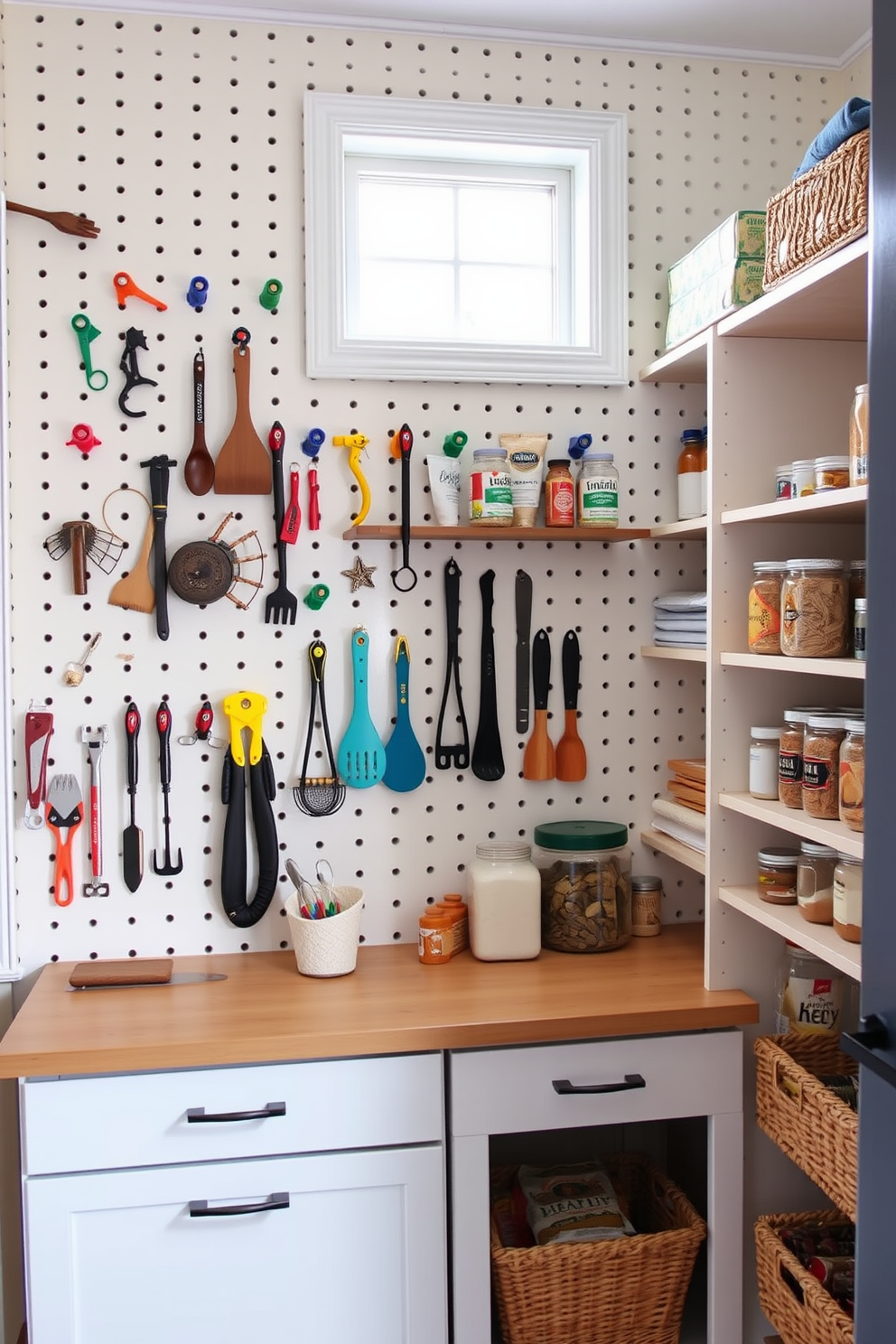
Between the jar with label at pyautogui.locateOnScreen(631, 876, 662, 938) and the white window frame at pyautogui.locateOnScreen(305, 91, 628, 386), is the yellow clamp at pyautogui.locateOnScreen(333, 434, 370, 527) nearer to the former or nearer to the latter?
the white window frame at pyautogui.locateOnScreen(305, 91, 628, 386)

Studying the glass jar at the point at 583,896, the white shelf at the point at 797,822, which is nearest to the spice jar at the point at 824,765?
the white shelf at the point at 797,822

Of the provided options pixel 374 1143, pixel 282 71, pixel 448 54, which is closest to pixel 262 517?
pixel 282 71

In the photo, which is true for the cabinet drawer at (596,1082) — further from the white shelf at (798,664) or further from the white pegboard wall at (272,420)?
the white shelf at (798,664)

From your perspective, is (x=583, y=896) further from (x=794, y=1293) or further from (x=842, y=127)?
(x=842, y=127)

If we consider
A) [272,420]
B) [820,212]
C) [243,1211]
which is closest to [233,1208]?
[243,1211]

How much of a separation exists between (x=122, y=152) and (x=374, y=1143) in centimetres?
188

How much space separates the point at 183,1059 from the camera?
1646 millimetres

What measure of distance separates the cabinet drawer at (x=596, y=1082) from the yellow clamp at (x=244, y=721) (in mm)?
716

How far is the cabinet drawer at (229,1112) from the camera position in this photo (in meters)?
1.64

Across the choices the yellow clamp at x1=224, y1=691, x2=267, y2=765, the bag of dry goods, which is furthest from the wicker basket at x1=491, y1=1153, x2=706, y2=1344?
the yellow clamp at x1=224, y1=691, x2=267, y2=765

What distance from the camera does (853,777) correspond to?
4.82ft

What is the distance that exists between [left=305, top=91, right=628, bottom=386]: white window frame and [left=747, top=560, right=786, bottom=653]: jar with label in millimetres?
677

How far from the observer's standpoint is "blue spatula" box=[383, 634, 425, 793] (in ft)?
7.00

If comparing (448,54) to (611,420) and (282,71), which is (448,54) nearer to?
(282,71)
